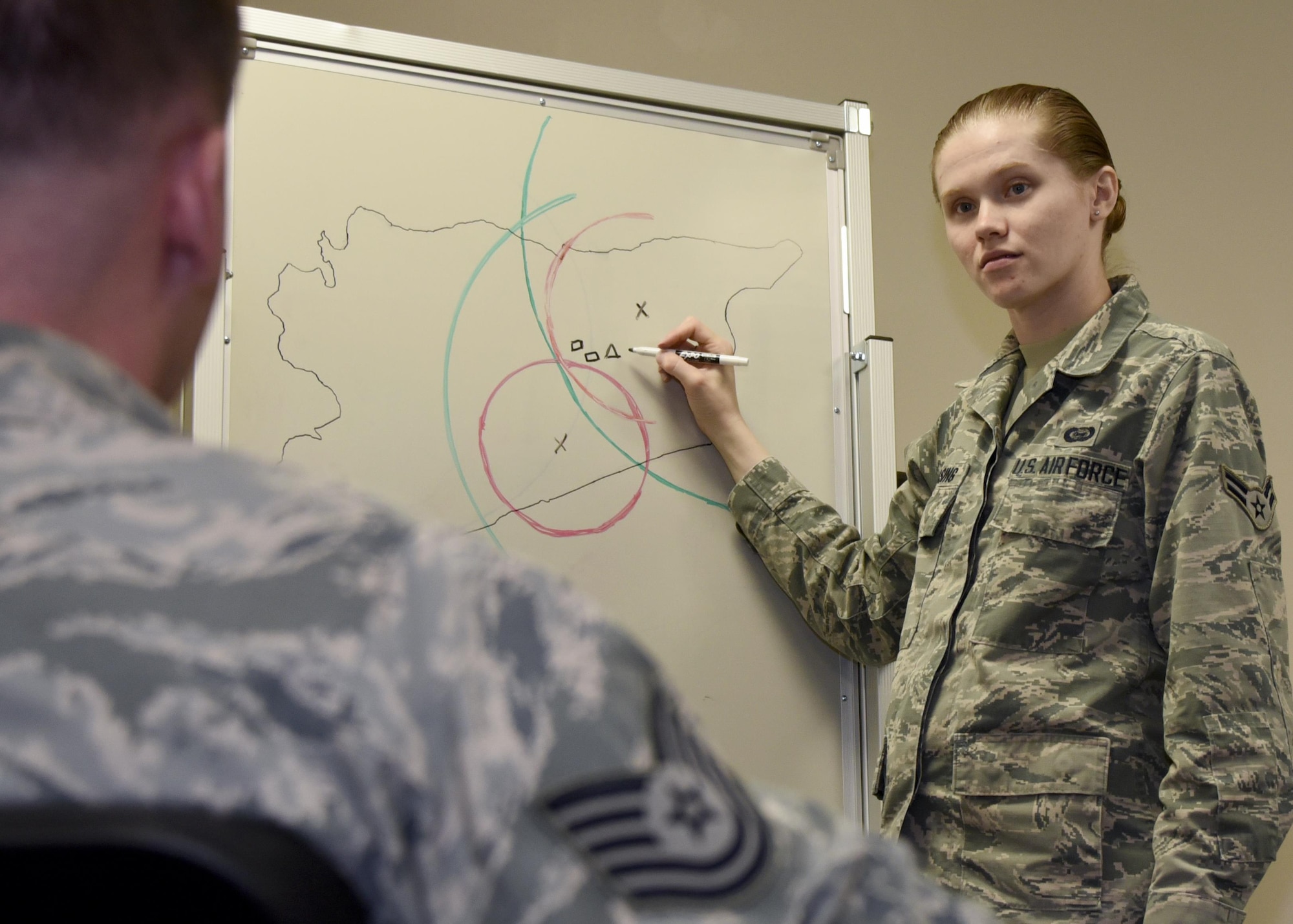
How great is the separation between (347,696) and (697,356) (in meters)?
1.15

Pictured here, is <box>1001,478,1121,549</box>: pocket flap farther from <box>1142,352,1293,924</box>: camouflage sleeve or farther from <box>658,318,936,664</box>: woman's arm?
<box>658,318,936,664</box>: woman's arm

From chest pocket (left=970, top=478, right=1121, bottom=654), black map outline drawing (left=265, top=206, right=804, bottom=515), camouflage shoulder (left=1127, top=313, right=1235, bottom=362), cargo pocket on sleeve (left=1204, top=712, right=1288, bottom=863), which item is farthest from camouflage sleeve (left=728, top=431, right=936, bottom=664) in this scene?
cargo pocket on sleeve (left=1204, top=712, right=1288, bottom=863)

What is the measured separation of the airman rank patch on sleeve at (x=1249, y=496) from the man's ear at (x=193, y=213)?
101 centimetres

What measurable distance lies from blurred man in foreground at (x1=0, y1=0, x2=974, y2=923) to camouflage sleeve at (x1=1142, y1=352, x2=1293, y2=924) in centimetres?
77

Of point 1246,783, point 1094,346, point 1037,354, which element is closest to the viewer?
point 1246,783

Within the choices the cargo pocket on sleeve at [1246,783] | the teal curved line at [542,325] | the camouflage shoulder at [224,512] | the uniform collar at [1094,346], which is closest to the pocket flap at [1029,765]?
the cargo pocket on sleeve at [1246,783]

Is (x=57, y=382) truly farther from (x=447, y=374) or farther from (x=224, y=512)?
(x=447, y=374)

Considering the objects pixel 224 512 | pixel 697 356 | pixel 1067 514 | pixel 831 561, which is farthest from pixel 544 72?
pixel 224 512

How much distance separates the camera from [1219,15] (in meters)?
2.41

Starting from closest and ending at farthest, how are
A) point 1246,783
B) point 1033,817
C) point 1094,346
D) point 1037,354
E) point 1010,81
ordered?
point 1246,783 < point 1033,817 < point 1094,346 < point 1037,354 < point 1010,81

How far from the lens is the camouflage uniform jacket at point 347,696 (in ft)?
1.08

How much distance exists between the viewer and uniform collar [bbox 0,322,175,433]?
0.38 metres

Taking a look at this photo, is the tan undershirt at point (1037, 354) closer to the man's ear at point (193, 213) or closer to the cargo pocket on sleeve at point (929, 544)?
the cargo pocket on sleeve at point (929, 544)

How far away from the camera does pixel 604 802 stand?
1.17ft
